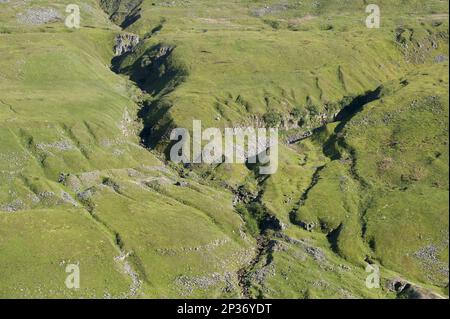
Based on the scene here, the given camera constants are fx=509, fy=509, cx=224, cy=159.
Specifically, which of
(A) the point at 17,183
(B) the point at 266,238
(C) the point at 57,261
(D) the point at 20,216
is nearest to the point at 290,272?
(B) the point at 266,238

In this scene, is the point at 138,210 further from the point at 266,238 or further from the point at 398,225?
the point at 398,225

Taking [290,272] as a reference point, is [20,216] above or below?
above

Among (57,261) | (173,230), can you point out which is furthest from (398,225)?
(57,261)
